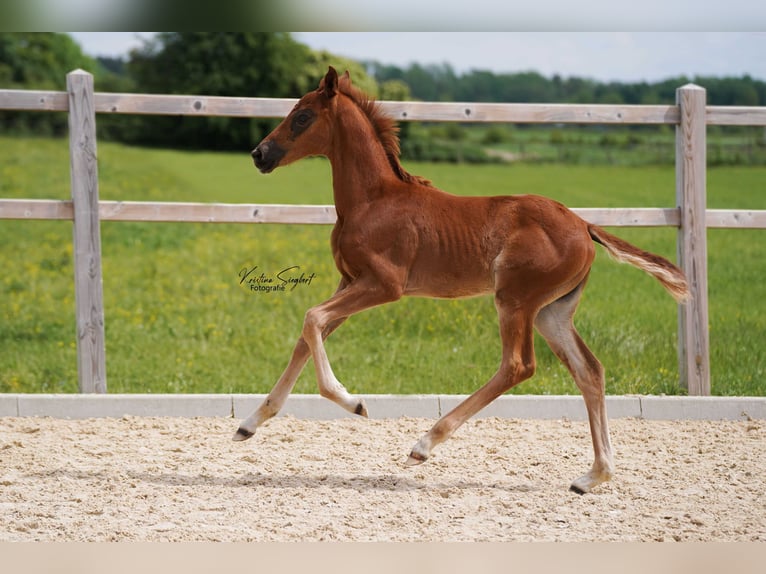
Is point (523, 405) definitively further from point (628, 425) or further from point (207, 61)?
point (207, 61)

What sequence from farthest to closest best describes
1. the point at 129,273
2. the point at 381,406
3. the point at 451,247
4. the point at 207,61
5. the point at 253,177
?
the point at 207,61
the point at 253,177
the point at 129,273
the point at 381,406
the point at 451,247

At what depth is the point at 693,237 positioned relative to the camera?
6.35 m

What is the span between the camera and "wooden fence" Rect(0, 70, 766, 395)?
244 inches

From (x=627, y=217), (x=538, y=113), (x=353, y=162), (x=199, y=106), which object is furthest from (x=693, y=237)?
(x=199, y=106)

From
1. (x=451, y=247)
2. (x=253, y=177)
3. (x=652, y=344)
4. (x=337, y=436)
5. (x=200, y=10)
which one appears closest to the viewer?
(x=200, y=10)

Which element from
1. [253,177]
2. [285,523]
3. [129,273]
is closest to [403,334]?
[285,523]

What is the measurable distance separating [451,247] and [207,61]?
24418 mm

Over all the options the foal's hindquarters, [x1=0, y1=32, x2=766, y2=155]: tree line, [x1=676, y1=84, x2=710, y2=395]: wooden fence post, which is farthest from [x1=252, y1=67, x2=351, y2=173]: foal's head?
[x1=0, y1=32, x2=766, y2=155]: tree line

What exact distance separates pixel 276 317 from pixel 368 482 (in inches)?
204

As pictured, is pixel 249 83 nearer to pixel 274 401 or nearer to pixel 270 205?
pixel 270 205

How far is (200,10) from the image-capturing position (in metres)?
2.54

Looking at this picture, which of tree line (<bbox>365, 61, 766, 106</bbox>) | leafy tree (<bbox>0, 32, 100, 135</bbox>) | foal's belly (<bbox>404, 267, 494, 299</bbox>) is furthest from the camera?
tree line (<bbox>365, 61, 766, 106</bbox>)

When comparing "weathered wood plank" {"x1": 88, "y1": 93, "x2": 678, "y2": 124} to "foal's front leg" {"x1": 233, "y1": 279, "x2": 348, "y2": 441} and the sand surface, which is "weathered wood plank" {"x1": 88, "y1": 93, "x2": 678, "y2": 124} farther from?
"foal's front leg" {"x1": 233, "y1": 279, "x2": 348, "y2": 441}

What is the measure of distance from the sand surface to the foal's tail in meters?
1.00
